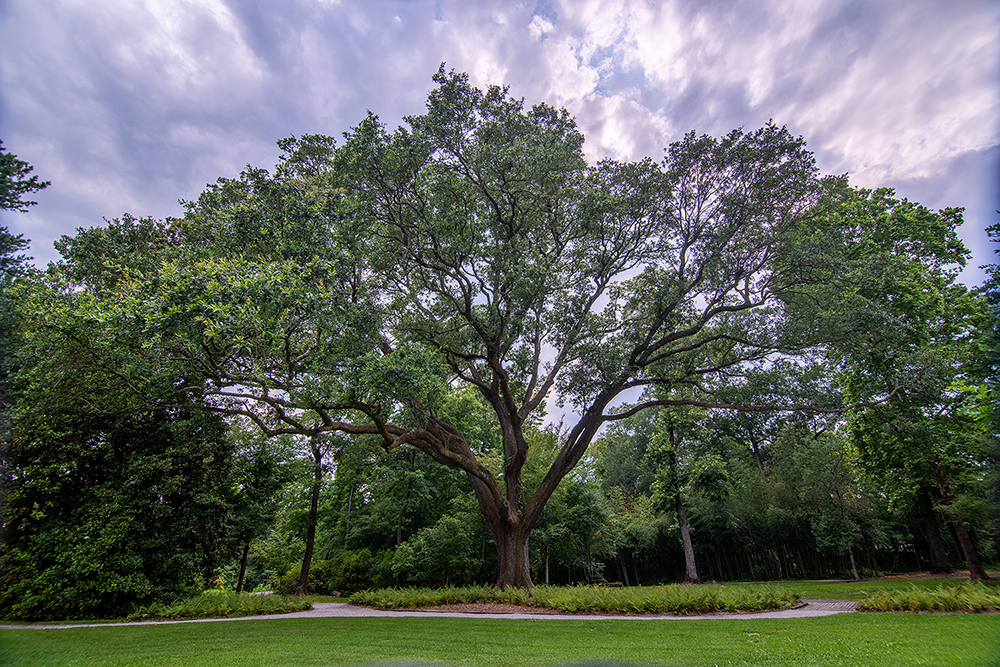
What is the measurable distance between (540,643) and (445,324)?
8665 mm

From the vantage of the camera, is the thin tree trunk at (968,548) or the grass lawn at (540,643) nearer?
the grass lawn at (540,643)

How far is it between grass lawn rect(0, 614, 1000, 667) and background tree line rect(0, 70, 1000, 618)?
371 cm

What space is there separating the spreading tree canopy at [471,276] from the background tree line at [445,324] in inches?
2.7

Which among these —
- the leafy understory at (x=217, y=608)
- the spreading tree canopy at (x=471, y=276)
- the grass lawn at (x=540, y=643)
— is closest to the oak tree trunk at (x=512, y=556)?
the spreading tree canopy at (x=471, y=276)

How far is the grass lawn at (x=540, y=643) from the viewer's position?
4.93m

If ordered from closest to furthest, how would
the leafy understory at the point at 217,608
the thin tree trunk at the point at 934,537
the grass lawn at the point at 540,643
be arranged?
the grass lawn at the point at 540,643 < the leafy understory at the point at 217,608 < the thin tree trunk at the point at 934,537

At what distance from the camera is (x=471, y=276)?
1176 cm

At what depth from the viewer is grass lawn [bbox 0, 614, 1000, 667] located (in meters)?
4.93

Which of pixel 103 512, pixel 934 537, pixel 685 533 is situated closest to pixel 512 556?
pixel 685 533

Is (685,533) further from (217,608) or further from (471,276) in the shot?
(217,608)

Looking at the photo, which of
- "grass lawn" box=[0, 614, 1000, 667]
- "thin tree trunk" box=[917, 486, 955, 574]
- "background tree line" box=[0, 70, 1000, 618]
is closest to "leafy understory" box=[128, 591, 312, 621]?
"background tree line" box=[0, 70, 1000, 618]

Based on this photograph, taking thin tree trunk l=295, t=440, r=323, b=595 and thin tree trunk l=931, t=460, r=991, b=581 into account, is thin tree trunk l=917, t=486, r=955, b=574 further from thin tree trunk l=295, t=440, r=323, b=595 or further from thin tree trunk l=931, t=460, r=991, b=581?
thin tree trunk l=295, t=440, r=323, b=595

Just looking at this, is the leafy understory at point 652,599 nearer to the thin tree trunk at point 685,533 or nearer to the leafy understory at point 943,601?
the leafy understory at point 943,601

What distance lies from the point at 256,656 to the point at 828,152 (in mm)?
15294
